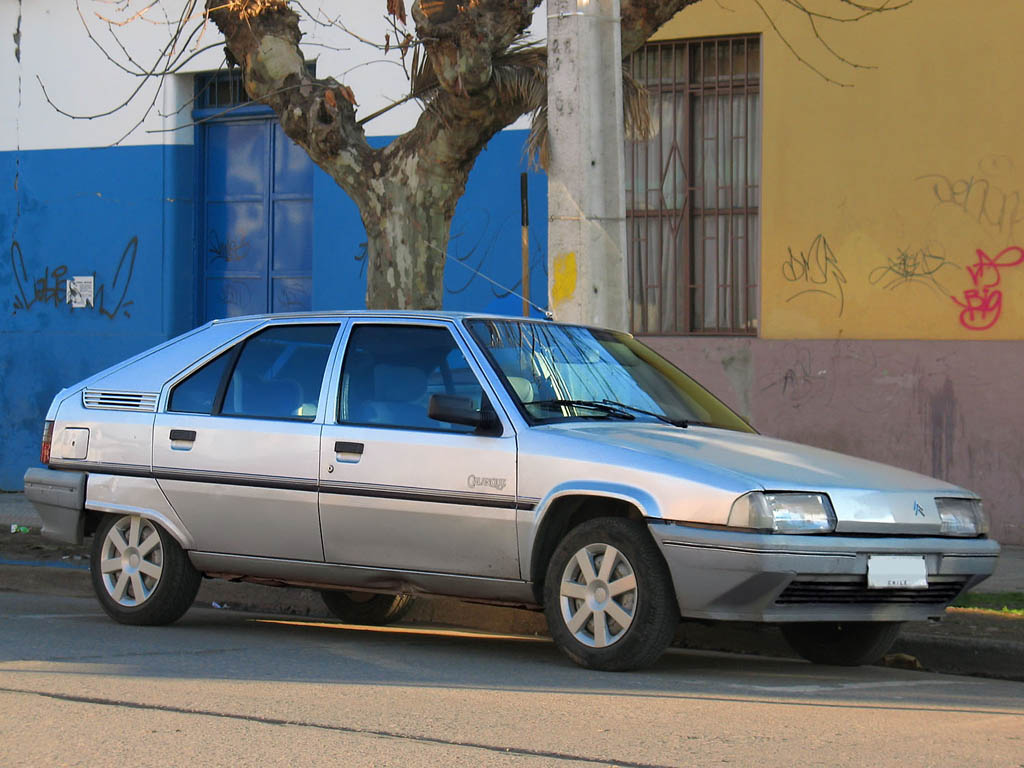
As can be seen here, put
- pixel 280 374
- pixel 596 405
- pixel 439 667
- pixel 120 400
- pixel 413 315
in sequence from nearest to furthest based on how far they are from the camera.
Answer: pixel 439 667 < pixel 596 405 < pixel 413 315 < pixel 280 374 < pixel 120 400

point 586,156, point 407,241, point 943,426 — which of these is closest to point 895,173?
point 943,426

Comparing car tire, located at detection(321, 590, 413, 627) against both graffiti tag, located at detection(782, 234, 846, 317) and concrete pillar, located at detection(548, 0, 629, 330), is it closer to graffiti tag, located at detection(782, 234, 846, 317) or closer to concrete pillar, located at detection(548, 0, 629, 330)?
concrete pillar, located at detection(548, 0, 629, 330)

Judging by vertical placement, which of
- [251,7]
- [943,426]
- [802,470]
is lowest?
[802,470]

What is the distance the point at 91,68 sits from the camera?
1593 cm

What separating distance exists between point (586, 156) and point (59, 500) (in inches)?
136

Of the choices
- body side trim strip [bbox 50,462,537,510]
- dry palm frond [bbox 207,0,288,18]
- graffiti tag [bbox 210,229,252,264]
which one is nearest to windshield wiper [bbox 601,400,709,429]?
body side trim strip [bbox 50,462,537,510]

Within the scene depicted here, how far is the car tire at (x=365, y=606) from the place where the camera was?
8273 mm

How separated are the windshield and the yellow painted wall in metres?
4.90

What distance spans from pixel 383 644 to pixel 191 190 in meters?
9.40

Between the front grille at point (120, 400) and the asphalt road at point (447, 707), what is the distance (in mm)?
1116

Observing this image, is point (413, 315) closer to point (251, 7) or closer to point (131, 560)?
point (131, 560)

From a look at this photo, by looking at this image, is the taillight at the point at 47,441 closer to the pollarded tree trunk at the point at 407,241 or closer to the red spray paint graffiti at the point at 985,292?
the pollarded tree trunk at the point at 407,241

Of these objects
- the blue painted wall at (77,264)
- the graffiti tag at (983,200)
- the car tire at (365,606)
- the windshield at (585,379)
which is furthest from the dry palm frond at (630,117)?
the blue painted wall at (77,264)

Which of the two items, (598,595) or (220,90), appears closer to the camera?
(598,595)
